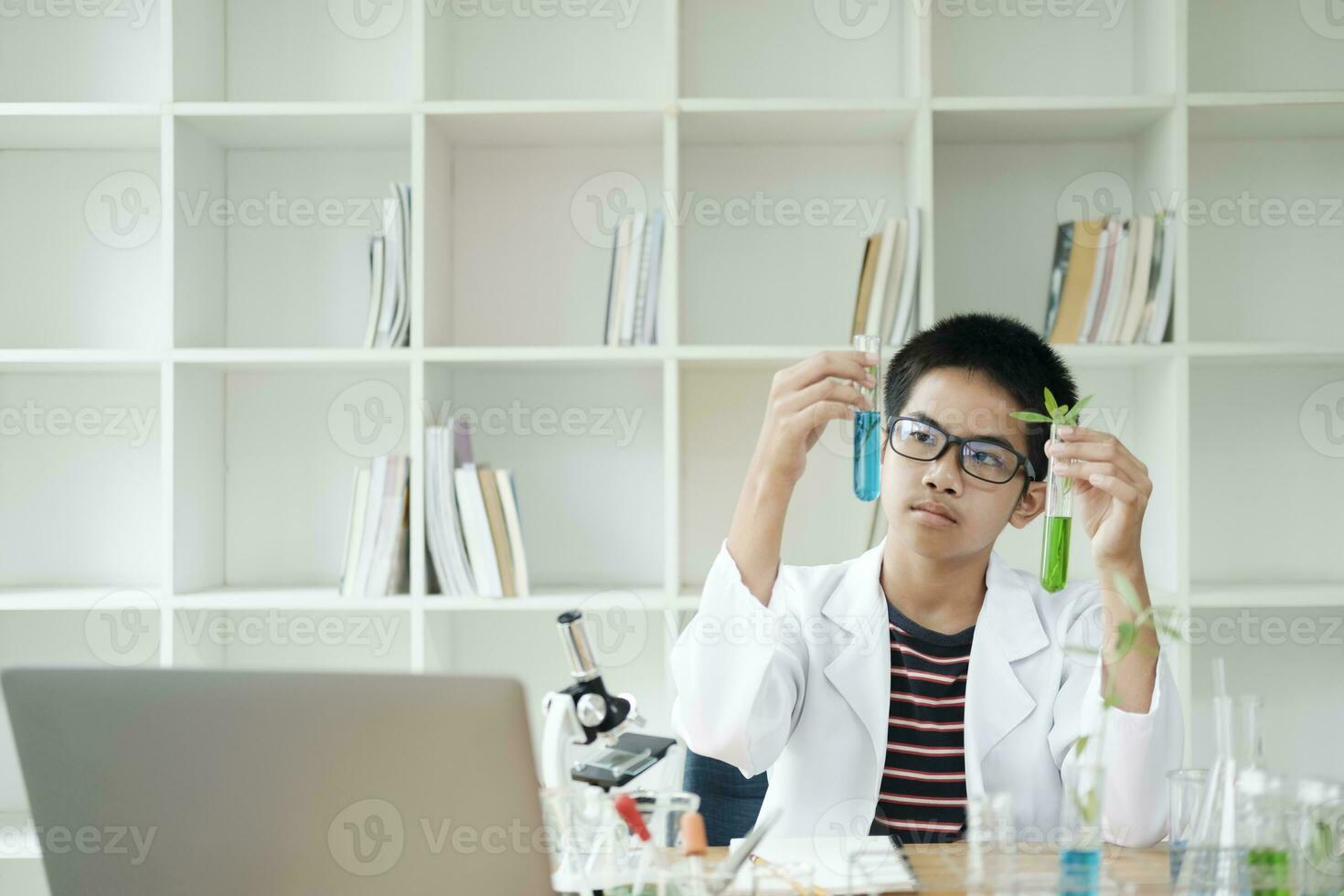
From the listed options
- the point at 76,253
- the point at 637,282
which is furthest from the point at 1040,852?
the point at 76,253

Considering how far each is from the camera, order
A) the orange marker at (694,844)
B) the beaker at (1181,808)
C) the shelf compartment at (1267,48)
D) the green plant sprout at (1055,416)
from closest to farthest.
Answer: the orange marker at (694,844), the beaker at (1181,808), the green plant sprout at (1055,416), the shelf compartment at (1267,48)

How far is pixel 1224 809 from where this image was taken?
0.90 m

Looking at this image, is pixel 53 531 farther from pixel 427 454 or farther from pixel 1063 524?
pixel 1063 524

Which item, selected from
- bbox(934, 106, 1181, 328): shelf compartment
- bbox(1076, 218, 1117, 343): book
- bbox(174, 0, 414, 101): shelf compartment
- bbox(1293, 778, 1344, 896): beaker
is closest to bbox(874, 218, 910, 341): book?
bbox(934, 106, 1181, 328): shelf compartment

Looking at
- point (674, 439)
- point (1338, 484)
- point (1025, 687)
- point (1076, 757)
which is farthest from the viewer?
point (1338, 484)

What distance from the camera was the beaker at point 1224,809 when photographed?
2.78 ft

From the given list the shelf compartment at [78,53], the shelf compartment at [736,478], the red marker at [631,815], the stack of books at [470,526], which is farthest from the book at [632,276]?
the red marker at [631,815]

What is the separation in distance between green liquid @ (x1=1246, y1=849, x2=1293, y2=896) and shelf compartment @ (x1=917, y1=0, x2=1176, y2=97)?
1937 millimetres

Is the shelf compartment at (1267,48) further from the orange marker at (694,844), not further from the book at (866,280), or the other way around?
the orange marker at (694,844)

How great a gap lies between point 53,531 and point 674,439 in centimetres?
152

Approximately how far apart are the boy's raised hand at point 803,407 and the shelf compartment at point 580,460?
973mm

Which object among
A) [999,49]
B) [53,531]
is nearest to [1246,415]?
[999,49]

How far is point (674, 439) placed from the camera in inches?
82.4

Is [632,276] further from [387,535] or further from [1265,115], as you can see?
[1265,115]
